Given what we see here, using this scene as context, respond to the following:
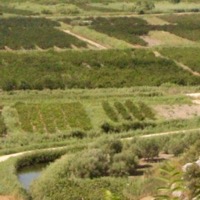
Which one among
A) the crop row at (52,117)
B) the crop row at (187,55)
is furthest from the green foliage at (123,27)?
the crop row at (52,117)

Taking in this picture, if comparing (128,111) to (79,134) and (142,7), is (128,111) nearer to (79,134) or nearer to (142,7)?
(79,134)

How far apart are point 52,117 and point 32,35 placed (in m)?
32.3

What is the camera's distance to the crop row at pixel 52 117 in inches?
1314

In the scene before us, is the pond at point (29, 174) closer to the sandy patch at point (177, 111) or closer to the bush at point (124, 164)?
the bush at point (124, 164)

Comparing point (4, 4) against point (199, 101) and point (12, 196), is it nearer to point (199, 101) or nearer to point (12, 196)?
point (199, 101)

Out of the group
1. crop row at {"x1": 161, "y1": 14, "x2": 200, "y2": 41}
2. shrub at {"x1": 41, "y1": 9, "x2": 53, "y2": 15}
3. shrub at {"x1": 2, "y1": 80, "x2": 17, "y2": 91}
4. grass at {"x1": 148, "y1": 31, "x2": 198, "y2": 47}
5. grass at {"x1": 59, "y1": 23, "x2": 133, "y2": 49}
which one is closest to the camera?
shrub at {"x1": 2, "y1": 80, "x2": 17, "y2": 91}

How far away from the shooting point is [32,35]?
66250mm

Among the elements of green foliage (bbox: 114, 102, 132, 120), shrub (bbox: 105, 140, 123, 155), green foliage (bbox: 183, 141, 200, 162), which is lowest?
green foliage (bbox: 114, 102, 132, 120)

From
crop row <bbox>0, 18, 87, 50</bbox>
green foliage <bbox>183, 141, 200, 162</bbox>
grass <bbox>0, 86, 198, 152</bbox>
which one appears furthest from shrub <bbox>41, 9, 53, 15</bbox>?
green foliage <bbox>183, 141, 200, 162</bbox>

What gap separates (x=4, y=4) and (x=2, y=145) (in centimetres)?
7853

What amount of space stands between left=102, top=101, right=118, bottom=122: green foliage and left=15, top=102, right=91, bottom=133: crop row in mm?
1375

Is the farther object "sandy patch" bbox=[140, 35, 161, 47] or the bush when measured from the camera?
"sandy patch" bbox=[140, 35, 161, 47]

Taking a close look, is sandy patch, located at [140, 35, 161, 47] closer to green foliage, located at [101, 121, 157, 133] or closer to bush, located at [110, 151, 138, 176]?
green foliage, located at [101, 121, 157, 133]

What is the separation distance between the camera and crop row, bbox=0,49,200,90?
1702 inches
